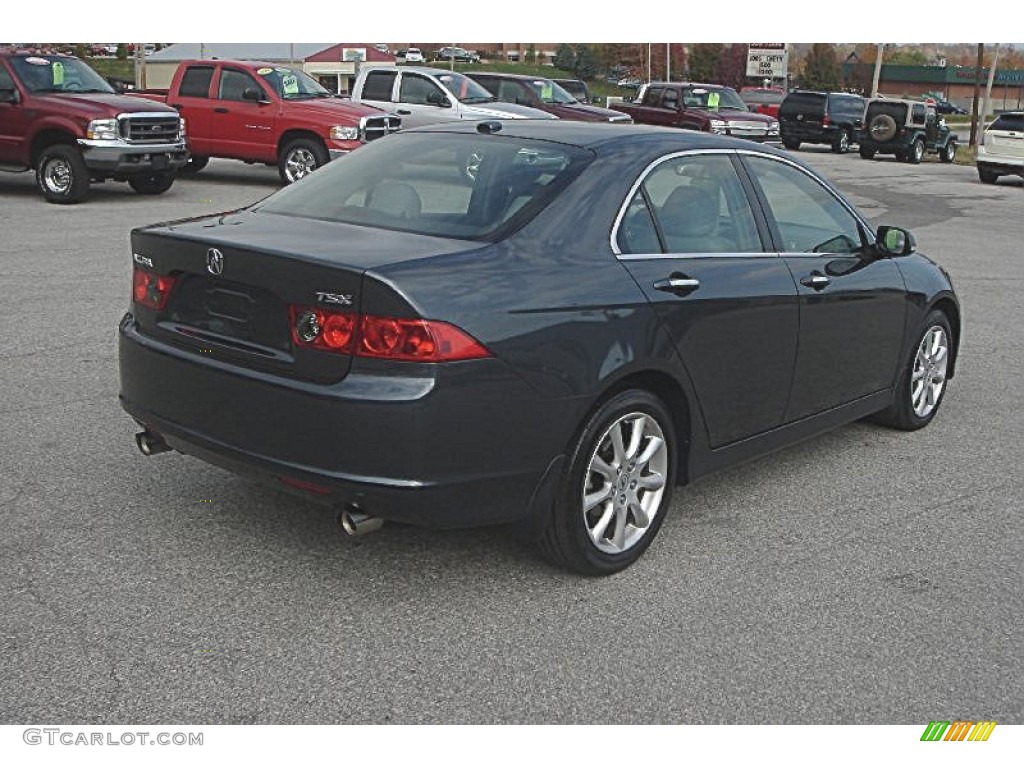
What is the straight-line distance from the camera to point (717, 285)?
492 centimetres

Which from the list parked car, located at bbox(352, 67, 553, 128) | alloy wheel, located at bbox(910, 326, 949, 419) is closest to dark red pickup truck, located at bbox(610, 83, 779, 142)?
parked car, located at bbox(352, 67, 553, 128)

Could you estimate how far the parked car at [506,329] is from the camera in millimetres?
3916

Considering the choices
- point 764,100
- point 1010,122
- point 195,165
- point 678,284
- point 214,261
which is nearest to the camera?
point 214,261

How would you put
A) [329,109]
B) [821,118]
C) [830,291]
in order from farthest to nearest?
[821,118], [329,109], [830,291]

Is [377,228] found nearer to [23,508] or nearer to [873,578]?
[23,508]

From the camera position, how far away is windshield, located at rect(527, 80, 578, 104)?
1000 inches

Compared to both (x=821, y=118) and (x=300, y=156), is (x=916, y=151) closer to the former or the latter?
(x=821, y=118)

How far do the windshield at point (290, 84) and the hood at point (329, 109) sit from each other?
13.3 inches

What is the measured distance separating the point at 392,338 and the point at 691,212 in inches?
66.8

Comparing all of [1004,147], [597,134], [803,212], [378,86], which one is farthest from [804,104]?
[597,134]

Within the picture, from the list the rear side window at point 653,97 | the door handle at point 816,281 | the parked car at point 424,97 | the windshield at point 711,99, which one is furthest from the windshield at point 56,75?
the windshield at point 711,99

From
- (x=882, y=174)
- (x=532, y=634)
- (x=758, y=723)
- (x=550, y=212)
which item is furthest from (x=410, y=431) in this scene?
(x=882, y=174)

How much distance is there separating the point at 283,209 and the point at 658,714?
8.37 ft

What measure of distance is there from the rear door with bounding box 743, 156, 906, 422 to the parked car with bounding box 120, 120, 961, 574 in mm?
19
